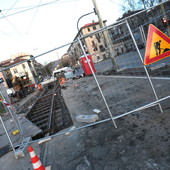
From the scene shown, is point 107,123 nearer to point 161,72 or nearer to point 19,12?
point 161,72

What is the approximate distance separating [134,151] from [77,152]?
1.16 metres

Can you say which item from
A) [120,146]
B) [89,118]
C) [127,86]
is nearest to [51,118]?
[89,118]

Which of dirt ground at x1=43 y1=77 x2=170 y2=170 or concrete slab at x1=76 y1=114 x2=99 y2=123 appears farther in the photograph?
concrete slab at x1=76 y1=114 x2=99 y2=123

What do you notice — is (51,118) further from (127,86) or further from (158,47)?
(158,47)

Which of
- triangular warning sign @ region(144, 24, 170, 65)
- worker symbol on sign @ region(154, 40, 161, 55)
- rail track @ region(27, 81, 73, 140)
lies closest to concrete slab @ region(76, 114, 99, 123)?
rail track @ region(27, 81, 73, 140)

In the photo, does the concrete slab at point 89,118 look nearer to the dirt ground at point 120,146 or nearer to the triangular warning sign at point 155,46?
the dirt ground at point 120,146

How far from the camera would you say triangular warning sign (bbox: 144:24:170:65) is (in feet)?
10.6

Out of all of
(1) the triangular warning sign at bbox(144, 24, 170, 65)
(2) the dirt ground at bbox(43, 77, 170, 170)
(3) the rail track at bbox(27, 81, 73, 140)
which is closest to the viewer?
(2) the dirt ground at bbox(43, 77, 170, 170)

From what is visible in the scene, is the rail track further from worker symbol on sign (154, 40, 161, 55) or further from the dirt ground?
worker symbol on sign (154, 40, 161, 55)

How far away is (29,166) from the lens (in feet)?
→ 9.71

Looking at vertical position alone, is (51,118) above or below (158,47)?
below

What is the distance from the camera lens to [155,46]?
3236mm

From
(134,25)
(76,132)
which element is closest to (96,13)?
(134,25)

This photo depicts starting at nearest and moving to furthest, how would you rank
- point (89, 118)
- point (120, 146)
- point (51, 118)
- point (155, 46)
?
point (120, 146) → point (155, 46) → point (89, 118) → point (51, 118)
